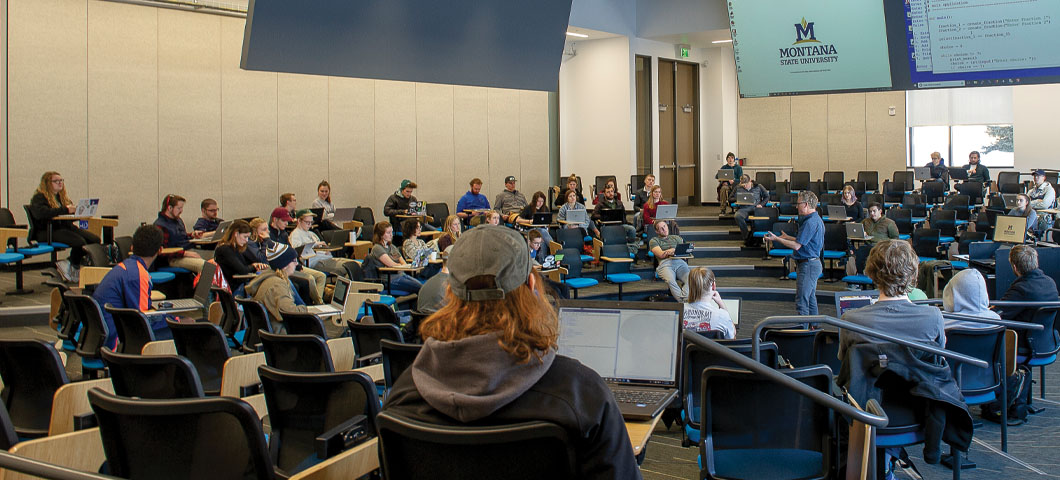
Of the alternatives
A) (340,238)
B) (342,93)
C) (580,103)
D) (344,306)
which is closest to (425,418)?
(344,306)

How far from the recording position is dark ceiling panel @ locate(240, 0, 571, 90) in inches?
278

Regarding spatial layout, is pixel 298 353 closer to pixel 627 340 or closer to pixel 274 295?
pixel 627 340


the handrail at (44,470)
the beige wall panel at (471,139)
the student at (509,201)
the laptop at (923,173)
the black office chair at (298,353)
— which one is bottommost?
the black office chair at (298,353)

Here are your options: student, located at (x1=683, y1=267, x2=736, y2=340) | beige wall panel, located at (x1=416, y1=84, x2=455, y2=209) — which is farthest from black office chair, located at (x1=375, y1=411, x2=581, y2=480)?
beige wall panel, located at (x1=416, y1=84, x2=455, y2=209)

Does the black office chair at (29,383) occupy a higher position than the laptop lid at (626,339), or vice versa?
the laptop lid at (626,339)

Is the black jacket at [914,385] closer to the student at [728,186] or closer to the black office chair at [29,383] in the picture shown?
the black office chair at [29,383]

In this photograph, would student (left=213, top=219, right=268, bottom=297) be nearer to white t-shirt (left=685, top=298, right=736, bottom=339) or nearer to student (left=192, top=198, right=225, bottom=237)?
student (left=192, top=198, right=225, bottom=237)

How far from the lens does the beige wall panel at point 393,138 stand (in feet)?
48.5

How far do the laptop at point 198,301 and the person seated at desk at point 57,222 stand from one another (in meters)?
4.11

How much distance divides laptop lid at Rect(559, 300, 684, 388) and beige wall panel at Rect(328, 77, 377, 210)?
11.7m

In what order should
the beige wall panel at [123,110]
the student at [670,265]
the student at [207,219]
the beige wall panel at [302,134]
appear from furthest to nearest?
the beige wall panel at [302,134]
the beige wall panel at [123,110]
the student at [207,219]
the student at [670,265]

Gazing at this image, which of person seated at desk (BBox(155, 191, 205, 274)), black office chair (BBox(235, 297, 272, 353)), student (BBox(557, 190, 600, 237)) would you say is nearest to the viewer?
black office chair (BBox(235, 297, 272, 353))

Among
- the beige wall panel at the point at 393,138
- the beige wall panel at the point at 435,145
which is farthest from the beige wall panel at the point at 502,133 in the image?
the beige wall panel at the point at 393,138

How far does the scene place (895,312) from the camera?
3775 millimetres
